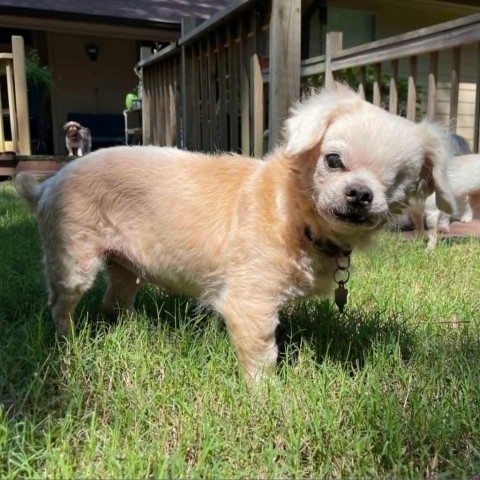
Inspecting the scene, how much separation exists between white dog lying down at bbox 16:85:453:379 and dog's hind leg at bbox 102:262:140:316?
14 cm

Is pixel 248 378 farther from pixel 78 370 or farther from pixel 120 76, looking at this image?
pixel 120 76

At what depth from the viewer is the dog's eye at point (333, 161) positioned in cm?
207

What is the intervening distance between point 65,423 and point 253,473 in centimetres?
60

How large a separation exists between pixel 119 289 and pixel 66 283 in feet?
1.58

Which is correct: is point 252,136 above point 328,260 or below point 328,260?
above

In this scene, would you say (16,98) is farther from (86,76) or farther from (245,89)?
(86,76)

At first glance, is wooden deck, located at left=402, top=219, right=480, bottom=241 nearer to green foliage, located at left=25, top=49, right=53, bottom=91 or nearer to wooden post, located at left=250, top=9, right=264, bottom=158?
wooden post, located at left=250, top=9, right=264, bottom=158

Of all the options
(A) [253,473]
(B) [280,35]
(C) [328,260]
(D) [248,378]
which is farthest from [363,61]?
(A) [253,473]

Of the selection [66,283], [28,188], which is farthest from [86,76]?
[66,283]

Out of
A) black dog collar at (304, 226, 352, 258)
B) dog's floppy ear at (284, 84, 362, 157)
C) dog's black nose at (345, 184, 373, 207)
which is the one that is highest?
dog's floppy ear at (284, 84, 362, 157)

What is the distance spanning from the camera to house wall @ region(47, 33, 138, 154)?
1526cm

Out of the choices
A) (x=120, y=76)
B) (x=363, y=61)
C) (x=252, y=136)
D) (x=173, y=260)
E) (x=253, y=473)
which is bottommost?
(x=253, y=473)

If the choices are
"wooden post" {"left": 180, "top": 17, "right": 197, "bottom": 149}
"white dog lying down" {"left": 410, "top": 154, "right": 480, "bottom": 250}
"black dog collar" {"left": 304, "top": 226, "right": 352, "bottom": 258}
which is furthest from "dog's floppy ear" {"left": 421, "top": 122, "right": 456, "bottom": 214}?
"wooden post" {"left": 180, "top": 17, "right": 197, "bottom": 149}

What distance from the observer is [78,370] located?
2.17m
